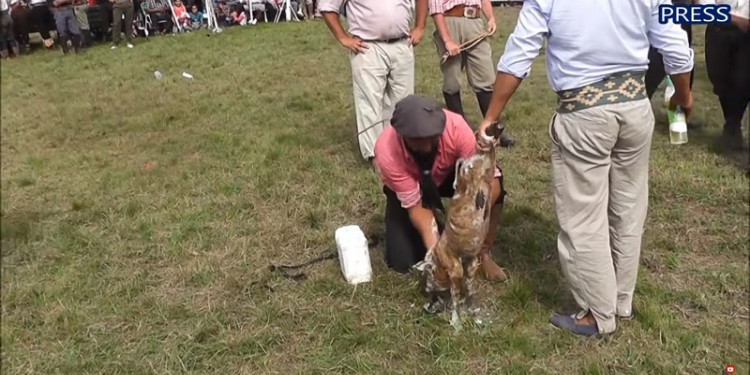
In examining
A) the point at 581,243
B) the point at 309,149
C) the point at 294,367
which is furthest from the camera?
the point at 309,149

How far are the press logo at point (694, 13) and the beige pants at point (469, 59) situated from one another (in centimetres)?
162

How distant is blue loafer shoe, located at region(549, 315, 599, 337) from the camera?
9.50 feet

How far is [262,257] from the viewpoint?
3922 millimetres

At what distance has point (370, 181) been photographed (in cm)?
488

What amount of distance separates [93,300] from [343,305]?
134 cm

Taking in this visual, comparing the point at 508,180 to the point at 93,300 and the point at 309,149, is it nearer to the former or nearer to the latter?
the point at 309,149

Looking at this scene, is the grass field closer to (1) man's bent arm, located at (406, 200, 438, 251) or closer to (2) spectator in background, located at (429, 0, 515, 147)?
(1) man's bent arm, located at (406, 200, 438, 251)

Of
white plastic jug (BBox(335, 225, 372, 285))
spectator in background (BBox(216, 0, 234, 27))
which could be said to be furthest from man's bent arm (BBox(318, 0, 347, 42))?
spectator in background (BBox(216, 0, 234, 27))

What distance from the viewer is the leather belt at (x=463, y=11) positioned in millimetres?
5102

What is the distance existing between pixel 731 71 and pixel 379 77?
261cm

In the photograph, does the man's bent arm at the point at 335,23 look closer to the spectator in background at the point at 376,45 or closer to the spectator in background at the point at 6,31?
the spectator in background at the point at 376,45

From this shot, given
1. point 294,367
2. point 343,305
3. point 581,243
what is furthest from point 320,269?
point 581,243

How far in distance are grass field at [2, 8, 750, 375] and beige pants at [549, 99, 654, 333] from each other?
0.26 meters

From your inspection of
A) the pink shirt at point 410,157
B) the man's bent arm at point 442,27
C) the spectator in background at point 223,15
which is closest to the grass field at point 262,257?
the pink shirt at point 410,157
